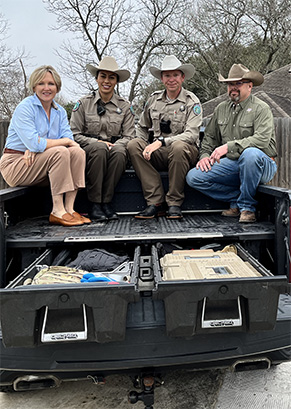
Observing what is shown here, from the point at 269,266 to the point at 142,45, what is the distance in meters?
15.9

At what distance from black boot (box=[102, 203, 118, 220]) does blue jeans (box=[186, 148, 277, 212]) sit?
726mm

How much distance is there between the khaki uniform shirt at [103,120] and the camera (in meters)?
3.95

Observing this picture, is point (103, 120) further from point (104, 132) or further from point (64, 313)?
point (64, 313)

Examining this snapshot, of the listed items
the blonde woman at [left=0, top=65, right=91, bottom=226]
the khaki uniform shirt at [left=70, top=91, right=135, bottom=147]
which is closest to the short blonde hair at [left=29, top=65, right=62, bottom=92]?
the blonde woman at [left=0, top=65, right=91, bottom=226]

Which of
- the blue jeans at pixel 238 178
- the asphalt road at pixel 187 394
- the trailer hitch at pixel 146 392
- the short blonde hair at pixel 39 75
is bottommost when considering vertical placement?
the asphalt road at pixel 187 394

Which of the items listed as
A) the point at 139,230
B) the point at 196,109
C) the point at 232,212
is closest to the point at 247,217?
the point at 232,212

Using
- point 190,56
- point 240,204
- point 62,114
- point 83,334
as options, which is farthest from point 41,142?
point 190,56

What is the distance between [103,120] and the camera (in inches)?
156

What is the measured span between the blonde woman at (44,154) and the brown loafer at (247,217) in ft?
4.22

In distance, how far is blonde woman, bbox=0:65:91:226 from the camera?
10.4ft

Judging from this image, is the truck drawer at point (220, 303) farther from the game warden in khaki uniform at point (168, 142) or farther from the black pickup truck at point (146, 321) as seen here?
the game warden in khaki uniform at point (168, 142)

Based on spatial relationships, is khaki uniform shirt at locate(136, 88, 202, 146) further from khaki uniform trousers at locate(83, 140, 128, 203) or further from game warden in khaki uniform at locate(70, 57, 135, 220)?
khaki uniform trousers at locate(83, 140, 128, 203)

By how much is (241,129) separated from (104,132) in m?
1.38

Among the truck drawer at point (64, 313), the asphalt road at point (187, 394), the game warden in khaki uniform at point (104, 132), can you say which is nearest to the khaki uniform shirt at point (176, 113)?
the game warden in khaki uniform at point (104, 132)
